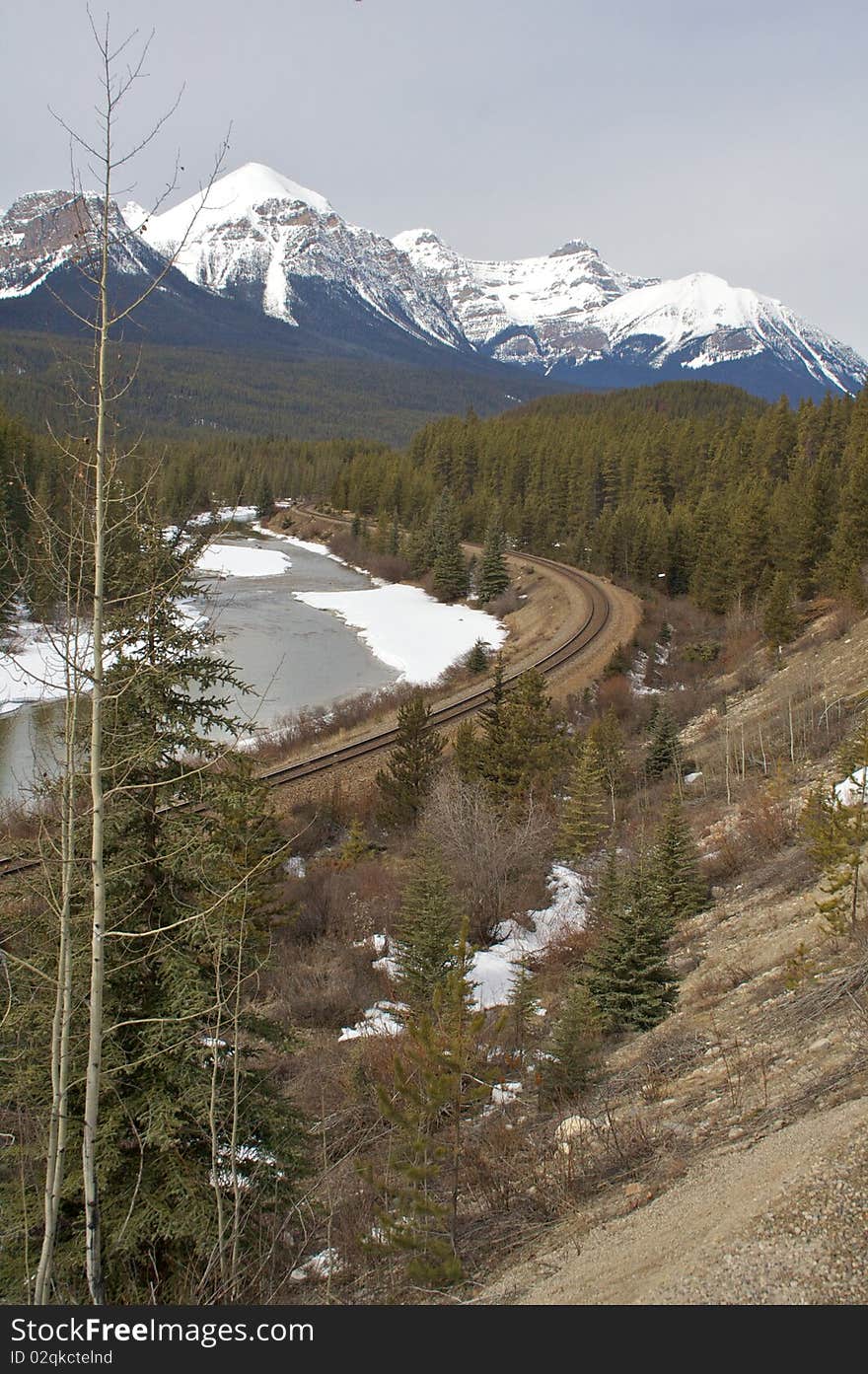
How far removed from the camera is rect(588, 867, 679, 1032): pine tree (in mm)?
10914

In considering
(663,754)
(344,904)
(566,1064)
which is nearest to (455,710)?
(663,754)

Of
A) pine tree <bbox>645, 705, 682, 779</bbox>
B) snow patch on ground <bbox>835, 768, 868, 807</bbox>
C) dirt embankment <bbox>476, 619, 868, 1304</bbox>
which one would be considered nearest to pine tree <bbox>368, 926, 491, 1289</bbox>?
dirt embankment <bbox>476, 619, 868, 1304</bbox>

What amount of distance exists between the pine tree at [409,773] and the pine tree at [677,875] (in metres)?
9.34

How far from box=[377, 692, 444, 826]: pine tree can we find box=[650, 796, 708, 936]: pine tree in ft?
30.6

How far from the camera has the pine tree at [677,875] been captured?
1434cm

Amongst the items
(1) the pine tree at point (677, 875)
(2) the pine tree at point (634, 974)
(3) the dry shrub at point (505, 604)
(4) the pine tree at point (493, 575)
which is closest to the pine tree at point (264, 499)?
(4) the pine tree at point (493, 575)

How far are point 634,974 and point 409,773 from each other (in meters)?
13.3

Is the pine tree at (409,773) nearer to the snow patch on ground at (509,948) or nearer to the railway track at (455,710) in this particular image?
the railway track at (455,710)

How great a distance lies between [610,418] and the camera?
108 metres

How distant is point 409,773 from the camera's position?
2378 centimetres

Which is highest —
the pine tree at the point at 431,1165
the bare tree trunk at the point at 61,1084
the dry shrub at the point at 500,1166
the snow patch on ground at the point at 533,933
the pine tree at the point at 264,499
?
the pine tree at the point at 264,499
